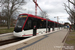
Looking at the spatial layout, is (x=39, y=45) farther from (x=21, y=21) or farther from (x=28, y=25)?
(x=21, y=21)

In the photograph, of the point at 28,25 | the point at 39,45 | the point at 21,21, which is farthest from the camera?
the point at 28,25

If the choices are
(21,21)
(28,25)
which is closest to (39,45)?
(28,25)

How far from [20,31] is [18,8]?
14738mm

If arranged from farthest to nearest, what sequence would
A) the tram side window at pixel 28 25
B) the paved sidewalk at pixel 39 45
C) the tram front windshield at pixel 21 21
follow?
the tram side window at pixel 28 25, the tram front windshield at pixel 21 21, the paved sidewalk at pixel 39 45

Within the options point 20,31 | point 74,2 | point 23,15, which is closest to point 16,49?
point 20,31

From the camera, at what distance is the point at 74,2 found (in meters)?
8.77

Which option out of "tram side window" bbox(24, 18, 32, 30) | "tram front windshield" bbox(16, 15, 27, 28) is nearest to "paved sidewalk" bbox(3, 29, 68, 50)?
"tram side window" bbox(24, 18, 32, 30)

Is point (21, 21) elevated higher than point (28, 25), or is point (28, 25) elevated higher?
point (21, 21)

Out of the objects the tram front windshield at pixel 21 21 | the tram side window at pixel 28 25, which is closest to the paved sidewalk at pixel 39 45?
the tram side window at pixel 28 25

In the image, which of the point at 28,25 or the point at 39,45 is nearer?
the point at 39,45

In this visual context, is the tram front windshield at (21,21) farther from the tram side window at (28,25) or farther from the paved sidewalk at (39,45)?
the paved sidewalk at (39,45)

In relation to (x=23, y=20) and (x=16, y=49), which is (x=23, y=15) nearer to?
(x=23, y=20)

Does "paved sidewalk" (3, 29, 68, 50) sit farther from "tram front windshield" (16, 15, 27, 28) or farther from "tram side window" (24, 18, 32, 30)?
"tram front windshield" (16, 15, 27, 28)

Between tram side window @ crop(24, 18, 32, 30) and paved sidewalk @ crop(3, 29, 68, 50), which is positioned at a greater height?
tram side window @ crop(24, 18, 32, 30)
